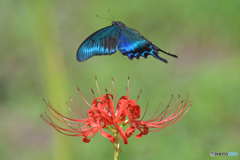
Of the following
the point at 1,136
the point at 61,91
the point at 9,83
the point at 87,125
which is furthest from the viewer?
the point at 9,83

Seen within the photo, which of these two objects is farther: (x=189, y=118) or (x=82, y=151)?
(x=189, y=118)

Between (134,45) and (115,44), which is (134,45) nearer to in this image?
(134,45)

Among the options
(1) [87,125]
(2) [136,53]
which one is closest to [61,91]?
(2) [136,53]

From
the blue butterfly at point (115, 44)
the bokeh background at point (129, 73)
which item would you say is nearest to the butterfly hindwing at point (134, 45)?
the blue butterfly at point (115, 44)

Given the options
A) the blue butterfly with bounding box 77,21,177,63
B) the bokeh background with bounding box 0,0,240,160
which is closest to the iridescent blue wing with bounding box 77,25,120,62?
the blue butterfly with bounding box 77,21,177,63

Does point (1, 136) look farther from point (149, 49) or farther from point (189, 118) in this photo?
point (149, 49)

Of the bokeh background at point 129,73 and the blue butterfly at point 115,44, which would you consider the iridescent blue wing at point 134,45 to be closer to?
the blue butterfly at point 115,44
